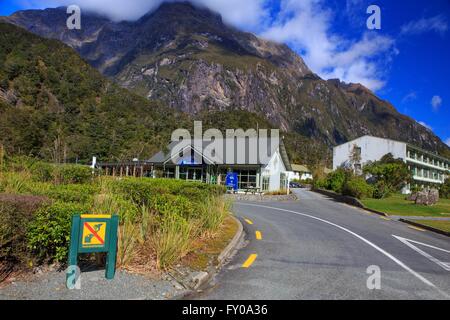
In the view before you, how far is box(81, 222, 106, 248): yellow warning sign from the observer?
5.57 metres

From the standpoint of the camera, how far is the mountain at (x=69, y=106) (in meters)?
61.8

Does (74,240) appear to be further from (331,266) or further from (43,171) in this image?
(43,171)

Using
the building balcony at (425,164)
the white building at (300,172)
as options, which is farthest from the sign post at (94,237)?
the white building at (300,172)

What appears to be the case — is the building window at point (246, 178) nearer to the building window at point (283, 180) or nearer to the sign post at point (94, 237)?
the building window at point (283, 180)

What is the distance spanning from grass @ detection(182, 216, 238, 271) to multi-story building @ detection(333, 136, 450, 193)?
5118 centimetres

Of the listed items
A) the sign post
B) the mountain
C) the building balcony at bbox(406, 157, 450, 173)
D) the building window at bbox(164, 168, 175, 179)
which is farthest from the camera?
the mountain

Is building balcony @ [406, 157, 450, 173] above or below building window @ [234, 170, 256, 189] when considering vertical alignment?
above

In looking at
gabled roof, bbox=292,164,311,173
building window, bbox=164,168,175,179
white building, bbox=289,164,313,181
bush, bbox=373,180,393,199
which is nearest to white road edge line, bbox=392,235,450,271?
bush, bbox=373,180,393,199

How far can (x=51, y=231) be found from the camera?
18.5 feet

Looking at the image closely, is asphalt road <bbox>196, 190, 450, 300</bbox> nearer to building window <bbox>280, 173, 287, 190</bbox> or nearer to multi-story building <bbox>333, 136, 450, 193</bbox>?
building window <bbox>280, 173, 287, 190</bbox>

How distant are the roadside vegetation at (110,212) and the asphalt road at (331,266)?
1178 millimetres
